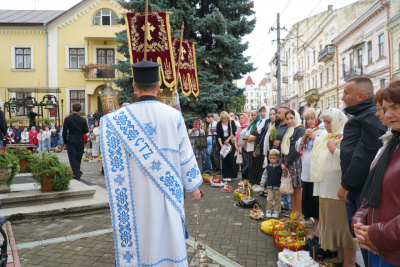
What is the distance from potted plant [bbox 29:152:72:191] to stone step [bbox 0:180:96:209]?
0.48 feet

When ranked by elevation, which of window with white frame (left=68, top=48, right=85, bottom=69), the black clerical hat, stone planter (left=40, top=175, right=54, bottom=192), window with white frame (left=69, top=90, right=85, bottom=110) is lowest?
stone planter (left=40, top=175, right=54, bottom=192)

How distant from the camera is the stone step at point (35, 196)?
18.8 feet

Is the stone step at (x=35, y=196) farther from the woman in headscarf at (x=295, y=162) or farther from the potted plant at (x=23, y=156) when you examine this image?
the woman in headscarf at (x=295, y=162)

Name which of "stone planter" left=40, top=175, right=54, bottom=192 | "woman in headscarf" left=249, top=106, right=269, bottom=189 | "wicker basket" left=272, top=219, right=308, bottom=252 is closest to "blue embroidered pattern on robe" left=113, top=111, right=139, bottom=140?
"wicker basket" left=272, top=219, right=308, bottom=252

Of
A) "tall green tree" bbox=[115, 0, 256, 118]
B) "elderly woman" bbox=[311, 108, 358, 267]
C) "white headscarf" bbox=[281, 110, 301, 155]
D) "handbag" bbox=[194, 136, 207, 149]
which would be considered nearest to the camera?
"elderly woman" bbox=[311, 108, 358, 267]

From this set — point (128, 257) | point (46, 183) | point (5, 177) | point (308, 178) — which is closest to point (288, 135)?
point (308, 178)

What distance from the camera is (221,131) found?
9648mm

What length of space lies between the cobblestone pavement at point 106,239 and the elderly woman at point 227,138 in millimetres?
3214

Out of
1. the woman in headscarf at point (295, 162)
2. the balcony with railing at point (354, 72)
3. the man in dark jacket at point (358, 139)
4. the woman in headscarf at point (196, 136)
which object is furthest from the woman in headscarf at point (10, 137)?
the balcony with railing at point (354, 72)

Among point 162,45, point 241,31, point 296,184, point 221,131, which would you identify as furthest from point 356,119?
point 241,31

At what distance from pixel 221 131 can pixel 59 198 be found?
4966mm

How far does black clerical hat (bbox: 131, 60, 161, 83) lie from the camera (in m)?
2.88

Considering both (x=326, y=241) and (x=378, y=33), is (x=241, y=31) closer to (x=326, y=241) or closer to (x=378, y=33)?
(x=326, y=241)

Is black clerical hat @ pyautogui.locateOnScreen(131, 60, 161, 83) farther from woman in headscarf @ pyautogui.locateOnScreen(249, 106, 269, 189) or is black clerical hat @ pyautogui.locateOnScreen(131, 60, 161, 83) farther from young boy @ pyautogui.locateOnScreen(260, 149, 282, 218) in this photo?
woman in headscarf @ pyautogui.locateOnScreen(249, 106, 269, 189)
